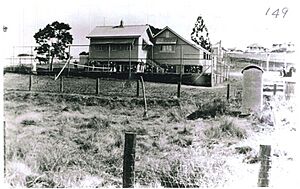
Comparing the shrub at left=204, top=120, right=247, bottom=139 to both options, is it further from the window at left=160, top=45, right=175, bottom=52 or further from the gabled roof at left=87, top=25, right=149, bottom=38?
the gabled roof at left=87, top=25, right=149, bottom=38

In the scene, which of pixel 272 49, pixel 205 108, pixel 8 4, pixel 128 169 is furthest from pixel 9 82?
pixel 272 49

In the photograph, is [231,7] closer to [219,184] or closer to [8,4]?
[219,184]

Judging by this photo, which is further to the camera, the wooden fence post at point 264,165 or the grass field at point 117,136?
the grass field at point 117,136

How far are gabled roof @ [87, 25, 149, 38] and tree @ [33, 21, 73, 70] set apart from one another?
11 centimetres

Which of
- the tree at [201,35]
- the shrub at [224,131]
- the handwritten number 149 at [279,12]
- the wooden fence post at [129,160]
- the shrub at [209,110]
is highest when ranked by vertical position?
the handwritten number 149 at [279,12]

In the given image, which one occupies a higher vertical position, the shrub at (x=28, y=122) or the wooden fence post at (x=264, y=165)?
the shrub at (x=28, y=122)

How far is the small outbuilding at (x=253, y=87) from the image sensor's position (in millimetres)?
1679

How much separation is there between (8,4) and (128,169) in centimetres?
87

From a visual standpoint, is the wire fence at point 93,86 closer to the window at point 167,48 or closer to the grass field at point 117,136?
the grass field at point 117,136

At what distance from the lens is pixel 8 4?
1.80m

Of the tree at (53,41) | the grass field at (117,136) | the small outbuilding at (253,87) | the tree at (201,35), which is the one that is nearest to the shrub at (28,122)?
the grass field at (117,136)

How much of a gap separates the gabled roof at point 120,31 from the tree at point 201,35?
0.66 feet

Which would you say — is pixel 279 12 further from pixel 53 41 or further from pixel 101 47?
pixel 53 41

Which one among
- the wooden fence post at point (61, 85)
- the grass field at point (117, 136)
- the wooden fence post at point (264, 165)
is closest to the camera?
the wooden fence post at point (264, 165)
